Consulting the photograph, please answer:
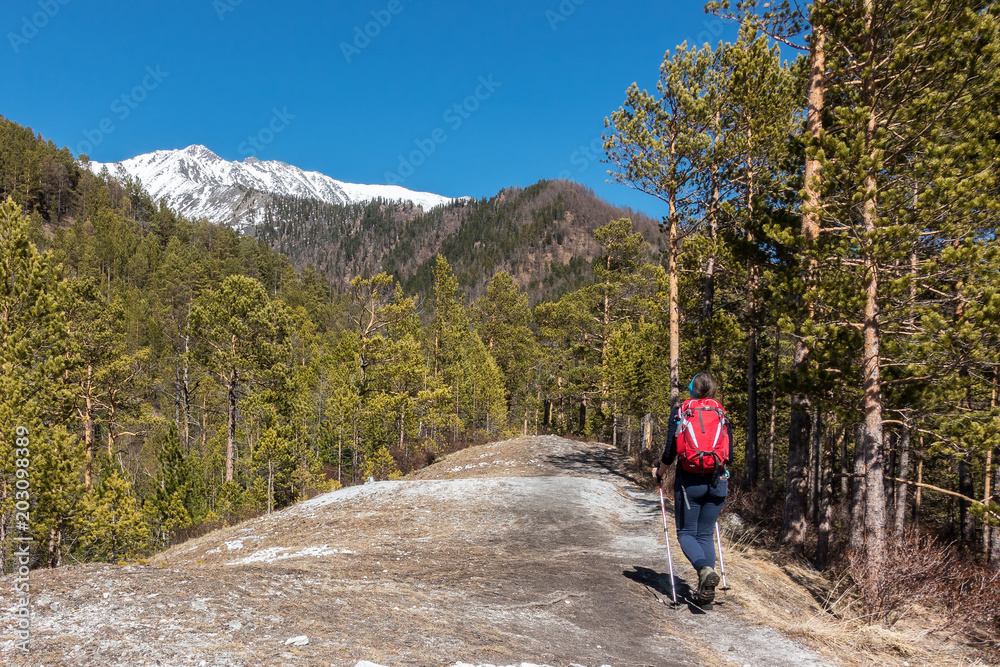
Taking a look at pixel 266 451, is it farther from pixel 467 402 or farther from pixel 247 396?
pixel 467 402

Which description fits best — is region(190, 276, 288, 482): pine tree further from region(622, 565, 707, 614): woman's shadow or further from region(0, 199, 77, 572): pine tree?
region(622, 565, 707, 614): woman's shadow

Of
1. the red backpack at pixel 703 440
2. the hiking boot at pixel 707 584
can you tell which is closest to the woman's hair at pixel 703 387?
the red backpack at pixel 703 440

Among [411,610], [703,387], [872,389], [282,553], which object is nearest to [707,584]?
[703,387]

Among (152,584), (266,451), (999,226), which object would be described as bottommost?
(266,451)

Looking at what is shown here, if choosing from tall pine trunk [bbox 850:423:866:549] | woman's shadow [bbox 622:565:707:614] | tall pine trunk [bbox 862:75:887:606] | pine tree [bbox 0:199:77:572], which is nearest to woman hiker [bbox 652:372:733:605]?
woman's shadow [bbox 622:565:707:614]

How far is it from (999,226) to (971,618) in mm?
4970

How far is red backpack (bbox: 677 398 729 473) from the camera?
15.8 ft

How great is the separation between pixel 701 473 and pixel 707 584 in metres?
1.09

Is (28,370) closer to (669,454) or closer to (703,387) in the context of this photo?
(669,454)

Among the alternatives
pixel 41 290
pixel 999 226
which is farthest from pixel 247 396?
pixel 999 226

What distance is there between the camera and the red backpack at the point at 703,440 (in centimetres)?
482

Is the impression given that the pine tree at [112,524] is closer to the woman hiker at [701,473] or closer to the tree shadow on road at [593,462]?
the tree shadow on road at [593,462]

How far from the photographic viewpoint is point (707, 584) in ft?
16.1

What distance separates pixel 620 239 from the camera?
29.5 metres
